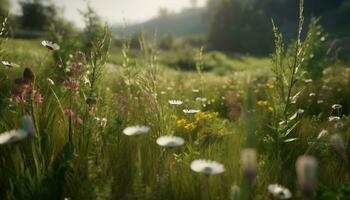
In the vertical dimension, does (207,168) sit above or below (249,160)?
below

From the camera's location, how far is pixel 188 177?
208 centimetres

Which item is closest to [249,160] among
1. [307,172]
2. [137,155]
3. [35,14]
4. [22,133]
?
[307,172]

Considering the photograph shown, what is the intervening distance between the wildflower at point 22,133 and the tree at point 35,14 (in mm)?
44548

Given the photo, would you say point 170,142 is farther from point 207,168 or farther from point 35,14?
point 35,14

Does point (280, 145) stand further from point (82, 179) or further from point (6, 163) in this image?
point (6, 163)

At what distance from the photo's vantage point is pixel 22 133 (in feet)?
5.41

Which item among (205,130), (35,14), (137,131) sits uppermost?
(35,14)

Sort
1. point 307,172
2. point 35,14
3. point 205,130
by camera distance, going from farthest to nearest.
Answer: point 35,14 < point 205,130 < point 307,172

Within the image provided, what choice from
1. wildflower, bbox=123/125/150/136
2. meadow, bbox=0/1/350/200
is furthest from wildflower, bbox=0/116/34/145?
wildflower, bbox=123/125/150/136

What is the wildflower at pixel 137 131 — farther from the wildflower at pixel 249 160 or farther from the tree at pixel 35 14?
the tree at pixel 35 14

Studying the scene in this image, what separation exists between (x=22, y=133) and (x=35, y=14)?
47.0m

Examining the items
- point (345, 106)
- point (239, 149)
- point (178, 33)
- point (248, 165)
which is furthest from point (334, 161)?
point (178, 33)

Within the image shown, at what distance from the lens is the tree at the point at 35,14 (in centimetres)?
4391

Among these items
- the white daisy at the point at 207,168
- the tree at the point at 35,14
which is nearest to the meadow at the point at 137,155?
the white daisy at the point at 207,168
